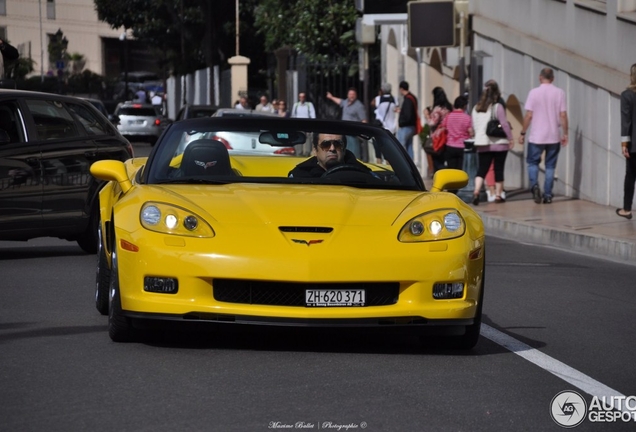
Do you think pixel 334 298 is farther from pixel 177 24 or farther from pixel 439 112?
pixel 177 24

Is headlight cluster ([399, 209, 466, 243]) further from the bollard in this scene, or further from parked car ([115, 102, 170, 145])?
parked car ([115, 102, 170, 145])

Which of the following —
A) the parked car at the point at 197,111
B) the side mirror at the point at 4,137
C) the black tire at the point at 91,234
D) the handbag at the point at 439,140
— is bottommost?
the parked car at the point at 197,111

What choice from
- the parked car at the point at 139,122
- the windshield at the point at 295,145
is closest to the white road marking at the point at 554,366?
the windshield at the point at 295,145

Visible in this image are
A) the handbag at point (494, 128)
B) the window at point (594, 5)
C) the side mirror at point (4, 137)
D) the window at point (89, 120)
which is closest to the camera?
the side mirror at point (4, 137)

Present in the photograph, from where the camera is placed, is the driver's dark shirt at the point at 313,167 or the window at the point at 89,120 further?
the window at the point at 89,120

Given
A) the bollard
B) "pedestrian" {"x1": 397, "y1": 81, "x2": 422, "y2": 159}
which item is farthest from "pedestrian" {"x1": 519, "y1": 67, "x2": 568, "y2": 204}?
"pedestrian" {"x1": 397, "y1": 81, "x2": 422, "y2": 159}

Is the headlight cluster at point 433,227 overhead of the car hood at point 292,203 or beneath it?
beneath

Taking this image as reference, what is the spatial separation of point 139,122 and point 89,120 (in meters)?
37.5

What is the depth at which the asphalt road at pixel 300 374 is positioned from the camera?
596cm

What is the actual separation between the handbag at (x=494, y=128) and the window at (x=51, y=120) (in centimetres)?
848

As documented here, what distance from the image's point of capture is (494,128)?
20812mm

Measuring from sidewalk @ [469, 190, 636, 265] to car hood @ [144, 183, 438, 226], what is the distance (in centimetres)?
690

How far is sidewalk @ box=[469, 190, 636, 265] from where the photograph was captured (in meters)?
15.2

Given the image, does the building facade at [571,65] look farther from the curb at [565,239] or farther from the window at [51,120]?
the window at [51,120]
